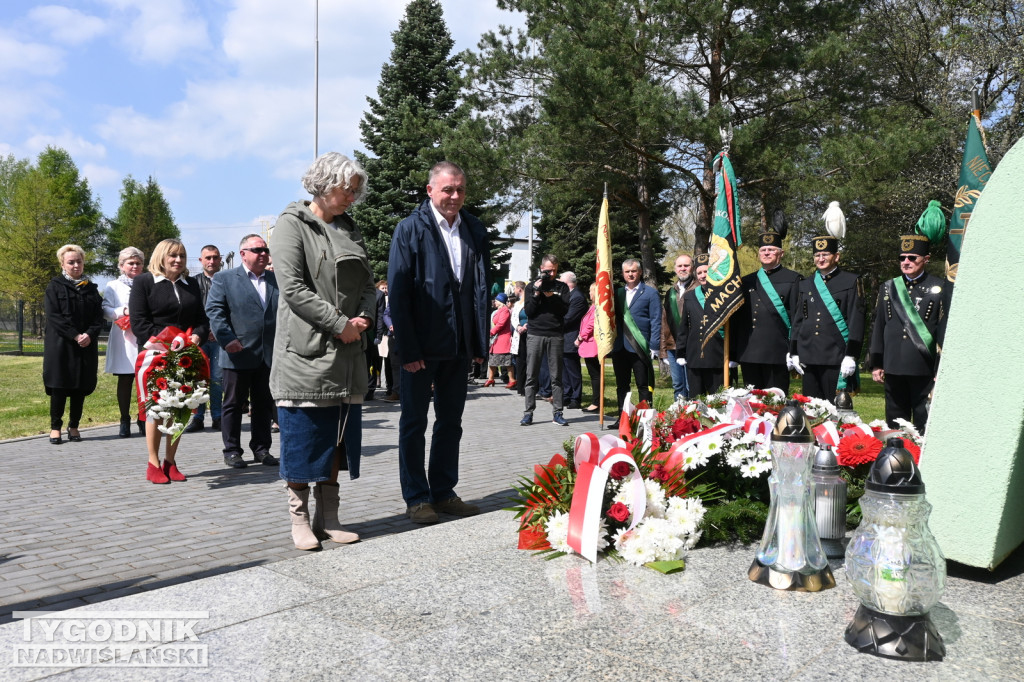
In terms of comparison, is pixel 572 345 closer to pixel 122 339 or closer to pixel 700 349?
pixel 700 349

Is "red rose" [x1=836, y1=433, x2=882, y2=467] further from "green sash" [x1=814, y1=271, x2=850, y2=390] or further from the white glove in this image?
the white glove

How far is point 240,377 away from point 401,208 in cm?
2345

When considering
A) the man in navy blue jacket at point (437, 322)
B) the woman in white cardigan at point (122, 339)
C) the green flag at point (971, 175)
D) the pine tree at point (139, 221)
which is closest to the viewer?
the man in navy blue jacket at point (437, 322)

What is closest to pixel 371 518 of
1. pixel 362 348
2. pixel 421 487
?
pixel 421 487

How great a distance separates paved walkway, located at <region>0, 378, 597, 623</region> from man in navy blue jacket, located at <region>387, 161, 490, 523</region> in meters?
0.38

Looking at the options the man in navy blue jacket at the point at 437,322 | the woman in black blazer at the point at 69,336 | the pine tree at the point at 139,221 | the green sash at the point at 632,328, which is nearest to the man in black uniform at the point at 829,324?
the green sash at the point at 632,328

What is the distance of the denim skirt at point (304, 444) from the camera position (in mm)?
4344

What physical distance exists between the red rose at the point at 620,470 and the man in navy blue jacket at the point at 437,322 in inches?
56.3

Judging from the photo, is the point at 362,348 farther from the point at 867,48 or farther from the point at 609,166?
the point at 867,48

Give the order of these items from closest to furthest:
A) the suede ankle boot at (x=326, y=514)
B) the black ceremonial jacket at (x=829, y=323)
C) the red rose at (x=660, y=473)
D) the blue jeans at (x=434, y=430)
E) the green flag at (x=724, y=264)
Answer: the red rose at (x=660, y=473) → the suede ankle boot at (x=326, y=514) → the blue jeans at (x=434, y=430) → the black ceremonial jacket at (x=829, y=323) → the green flag at (x=724, y=264)

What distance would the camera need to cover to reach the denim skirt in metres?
4.34

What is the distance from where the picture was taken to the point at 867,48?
1673 cm

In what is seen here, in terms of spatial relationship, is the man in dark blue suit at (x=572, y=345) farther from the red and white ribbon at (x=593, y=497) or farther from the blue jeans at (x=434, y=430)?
the red and white ribbon at (x=593, y=497)

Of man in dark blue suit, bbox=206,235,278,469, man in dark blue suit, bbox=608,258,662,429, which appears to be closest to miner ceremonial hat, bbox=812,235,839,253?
man in dark blue suit, bbox=608,258,662,429
